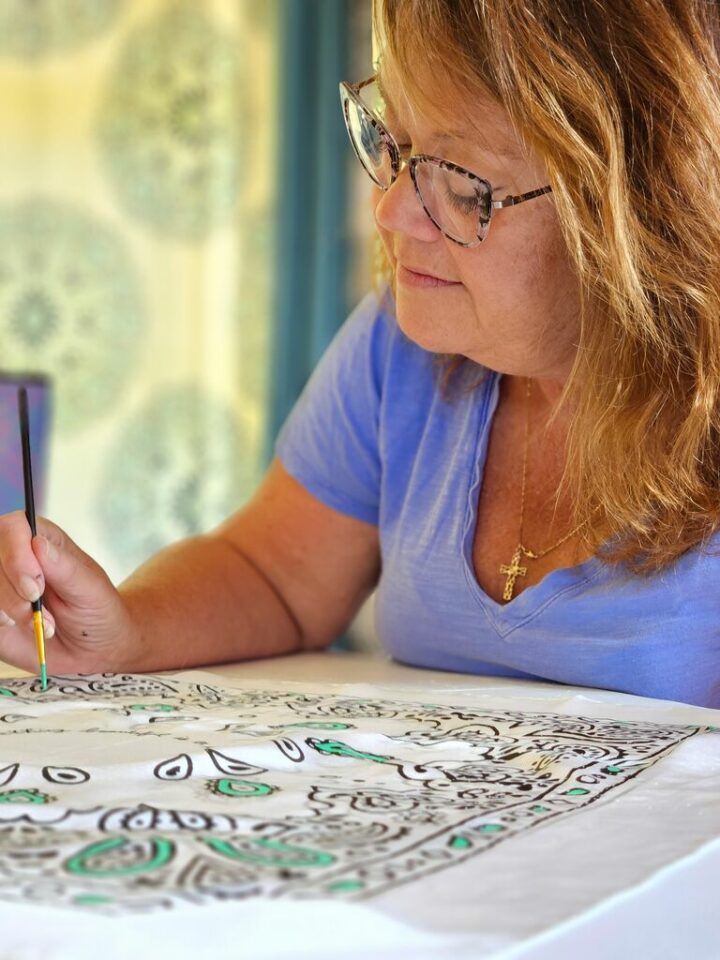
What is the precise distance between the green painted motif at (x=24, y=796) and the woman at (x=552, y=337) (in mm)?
397

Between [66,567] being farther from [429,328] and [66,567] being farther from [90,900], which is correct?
[90,900]

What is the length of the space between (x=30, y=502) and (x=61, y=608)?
5.0 inches

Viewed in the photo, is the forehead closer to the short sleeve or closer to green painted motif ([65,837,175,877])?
the short sleeve

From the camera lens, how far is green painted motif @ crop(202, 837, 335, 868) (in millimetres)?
569

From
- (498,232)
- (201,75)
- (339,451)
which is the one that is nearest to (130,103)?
(201,75)

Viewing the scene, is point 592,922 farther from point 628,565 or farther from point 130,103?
point 130,103

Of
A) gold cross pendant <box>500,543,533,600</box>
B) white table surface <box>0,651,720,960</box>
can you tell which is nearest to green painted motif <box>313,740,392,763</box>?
white table surface <box>0,651,720,960</box>

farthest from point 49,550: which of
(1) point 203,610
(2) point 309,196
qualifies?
(2) point 309,196

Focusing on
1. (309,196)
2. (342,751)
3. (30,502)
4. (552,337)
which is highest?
(309,196)

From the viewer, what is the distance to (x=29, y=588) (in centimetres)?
107

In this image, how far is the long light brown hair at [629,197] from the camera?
1.08 meters

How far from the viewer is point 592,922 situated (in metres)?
0.55

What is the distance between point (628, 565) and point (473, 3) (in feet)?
1.69

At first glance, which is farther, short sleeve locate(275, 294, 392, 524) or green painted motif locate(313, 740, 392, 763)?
short sleeve locate(275, 294, 392, 524)
